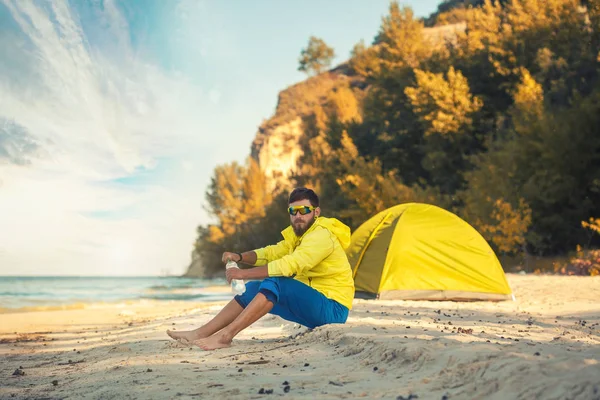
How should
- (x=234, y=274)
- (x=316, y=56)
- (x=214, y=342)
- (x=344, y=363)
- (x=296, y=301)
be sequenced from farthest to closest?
(x=316, y=56) → (x=296, y=301) → (x=214, y=342) → (x=234, y=274) → (x=344, y=363)

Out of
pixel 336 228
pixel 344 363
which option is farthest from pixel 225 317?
pixel 344 363

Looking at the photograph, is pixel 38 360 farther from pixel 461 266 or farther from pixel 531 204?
pixel 531 204

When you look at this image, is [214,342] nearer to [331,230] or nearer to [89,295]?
[331,230]

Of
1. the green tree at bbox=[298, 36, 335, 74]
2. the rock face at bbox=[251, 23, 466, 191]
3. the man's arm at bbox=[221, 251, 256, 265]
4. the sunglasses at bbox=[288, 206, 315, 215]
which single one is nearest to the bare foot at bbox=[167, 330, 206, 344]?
the man's arm at bbox=[221, 251, 256, 265]

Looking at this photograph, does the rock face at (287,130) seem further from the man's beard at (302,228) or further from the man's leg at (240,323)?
the man's leg at (240,323)

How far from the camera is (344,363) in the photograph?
421 cm

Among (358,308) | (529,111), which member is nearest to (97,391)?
(358,308)

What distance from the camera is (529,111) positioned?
70.9 feet

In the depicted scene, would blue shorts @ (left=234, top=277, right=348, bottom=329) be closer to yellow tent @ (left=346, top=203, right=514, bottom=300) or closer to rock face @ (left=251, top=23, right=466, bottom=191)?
yellow tent @ (left=346, top=203, right=514, bottom=300)

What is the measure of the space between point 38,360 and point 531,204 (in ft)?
60.9

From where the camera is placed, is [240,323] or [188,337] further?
[188,337]

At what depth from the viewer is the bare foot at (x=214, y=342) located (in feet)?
16.3

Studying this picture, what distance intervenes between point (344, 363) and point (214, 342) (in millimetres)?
1377

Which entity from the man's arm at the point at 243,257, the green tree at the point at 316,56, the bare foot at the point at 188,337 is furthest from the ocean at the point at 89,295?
the green tree at the point at 316,56
